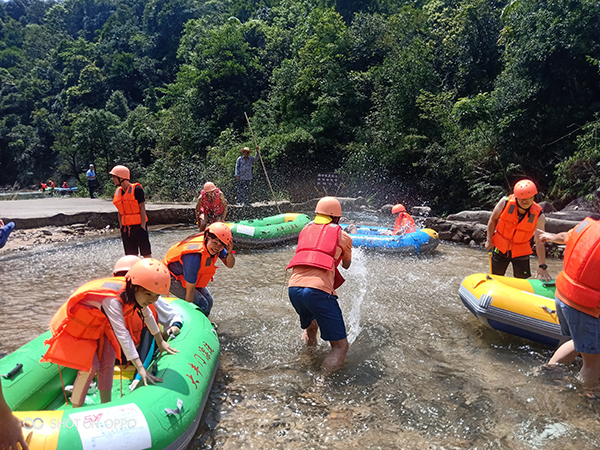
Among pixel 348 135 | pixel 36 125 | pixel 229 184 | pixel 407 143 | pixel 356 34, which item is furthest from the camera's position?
pixel 36 125

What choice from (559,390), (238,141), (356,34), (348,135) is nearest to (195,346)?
(559,390)

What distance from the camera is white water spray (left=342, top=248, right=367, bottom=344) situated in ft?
16.1

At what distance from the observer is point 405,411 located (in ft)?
10.7

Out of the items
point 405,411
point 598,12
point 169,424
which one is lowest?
point 405,411

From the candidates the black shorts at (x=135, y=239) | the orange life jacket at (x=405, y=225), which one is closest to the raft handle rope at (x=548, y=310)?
the orange life jacket at (x=405, y=225)

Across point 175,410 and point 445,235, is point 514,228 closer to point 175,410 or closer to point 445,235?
point 175,410

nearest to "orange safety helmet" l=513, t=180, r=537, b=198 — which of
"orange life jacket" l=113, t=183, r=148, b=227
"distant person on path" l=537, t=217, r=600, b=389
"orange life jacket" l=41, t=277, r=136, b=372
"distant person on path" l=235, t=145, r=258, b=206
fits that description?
"distant person on path" l=537, t=217, r=600, b=389

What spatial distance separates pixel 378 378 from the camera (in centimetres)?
378

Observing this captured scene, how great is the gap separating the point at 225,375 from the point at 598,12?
1299cm

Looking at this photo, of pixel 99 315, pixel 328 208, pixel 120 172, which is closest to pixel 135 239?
pixel 120 172

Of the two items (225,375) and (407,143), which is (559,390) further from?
(407,143)

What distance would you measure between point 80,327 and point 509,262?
446 cm

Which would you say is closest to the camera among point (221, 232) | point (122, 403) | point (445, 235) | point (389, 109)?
point (122, 403)

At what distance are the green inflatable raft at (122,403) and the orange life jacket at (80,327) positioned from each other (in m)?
0.30
